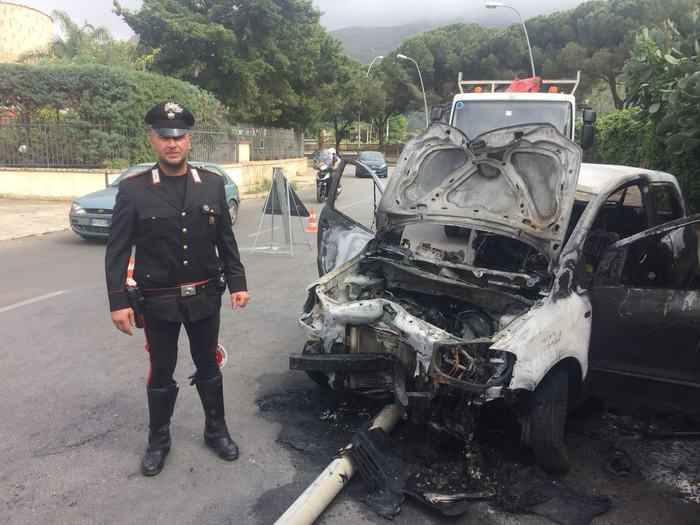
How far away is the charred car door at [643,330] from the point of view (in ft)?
10.9

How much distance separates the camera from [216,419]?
134 inches

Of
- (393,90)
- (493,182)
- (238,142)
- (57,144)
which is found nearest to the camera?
(493,182)

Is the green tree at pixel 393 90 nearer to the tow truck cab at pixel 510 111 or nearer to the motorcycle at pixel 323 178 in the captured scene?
the motorcycle at pixel 323 178

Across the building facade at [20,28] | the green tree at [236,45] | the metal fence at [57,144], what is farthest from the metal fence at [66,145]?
the building facade at [20,28]

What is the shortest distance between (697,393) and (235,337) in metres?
3.83

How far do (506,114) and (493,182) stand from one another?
5415mm

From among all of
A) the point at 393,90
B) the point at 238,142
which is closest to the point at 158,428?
the point at 238,142

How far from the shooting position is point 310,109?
28.8 meters

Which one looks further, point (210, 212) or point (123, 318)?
point (210, 212)

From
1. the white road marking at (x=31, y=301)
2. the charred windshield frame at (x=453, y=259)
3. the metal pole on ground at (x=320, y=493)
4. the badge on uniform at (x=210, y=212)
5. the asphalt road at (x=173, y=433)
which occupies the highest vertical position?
the badge on uniform at (x=210, y=212)

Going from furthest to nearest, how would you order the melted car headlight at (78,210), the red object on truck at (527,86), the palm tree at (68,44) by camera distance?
the palm tree at (68,44) → the melted car headlight at (78,210) → the red object on truck at (527,86)

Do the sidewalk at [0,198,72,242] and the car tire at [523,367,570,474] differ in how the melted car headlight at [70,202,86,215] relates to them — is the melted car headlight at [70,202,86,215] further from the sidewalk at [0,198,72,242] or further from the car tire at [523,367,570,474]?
the car tire at [523,367,570,474]

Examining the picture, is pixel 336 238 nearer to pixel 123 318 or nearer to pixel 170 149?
pixel 170 149

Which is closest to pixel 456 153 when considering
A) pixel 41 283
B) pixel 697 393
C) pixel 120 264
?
pixel 697 393
